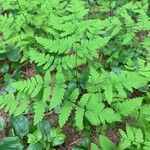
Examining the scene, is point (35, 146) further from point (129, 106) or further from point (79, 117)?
point (129, 106)

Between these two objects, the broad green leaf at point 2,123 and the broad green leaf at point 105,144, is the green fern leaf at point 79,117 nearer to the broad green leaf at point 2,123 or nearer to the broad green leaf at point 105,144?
the broad green leaf at point 105,144

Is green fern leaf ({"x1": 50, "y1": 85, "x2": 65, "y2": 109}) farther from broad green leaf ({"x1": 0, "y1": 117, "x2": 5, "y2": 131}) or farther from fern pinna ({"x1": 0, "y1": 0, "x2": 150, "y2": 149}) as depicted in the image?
broad green leaf ({"x1": 0, "y1": 117, "x2": 5, "y2": 131})

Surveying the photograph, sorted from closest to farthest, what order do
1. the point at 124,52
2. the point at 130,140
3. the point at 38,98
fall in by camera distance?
the point at 130,140 < the point at 38,98 < the point at 124,52

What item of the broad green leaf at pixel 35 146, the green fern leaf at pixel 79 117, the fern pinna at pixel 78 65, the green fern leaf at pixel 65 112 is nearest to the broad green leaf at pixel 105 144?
the fern pinna at pixel 78 65

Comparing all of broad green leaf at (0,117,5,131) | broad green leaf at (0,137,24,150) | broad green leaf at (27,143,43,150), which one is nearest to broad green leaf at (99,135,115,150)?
broad green leaf at (27,143,43,150)

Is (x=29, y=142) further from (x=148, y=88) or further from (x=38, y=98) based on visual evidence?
(x=148, y=88)

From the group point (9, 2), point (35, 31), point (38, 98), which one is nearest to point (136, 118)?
point (38, 98)

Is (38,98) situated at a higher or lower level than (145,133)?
higher

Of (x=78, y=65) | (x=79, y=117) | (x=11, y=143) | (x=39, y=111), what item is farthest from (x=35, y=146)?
(x=78, y=65)
